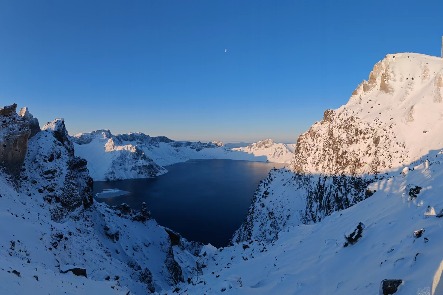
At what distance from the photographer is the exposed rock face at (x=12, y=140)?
4297 centimetres

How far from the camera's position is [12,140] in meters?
44.1

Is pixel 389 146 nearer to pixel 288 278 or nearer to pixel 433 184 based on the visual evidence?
pixel 433 184

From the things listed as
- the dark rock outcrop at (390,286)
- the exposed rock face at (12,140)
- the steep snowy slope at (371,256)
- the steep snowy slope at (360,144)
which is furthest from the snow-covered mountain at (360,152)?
the exposed rock face at (12,140)

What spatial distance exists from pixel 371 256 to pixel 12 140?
47111 mm

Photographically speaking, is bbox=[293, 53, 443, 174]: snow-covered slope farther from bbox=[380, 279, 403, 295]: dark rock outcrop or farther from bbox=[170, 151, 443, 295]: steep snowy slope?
bbox=[380, 279, 403, 295]: dark rock outcrop

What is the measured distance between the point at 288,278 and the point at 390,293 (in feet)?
28.1

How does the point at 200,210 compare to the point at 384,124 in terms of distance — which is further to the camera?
the point at 200,210

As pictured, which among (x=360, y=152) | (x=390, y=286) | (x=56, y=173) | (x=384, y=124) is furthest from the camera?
(x=360, y=152)

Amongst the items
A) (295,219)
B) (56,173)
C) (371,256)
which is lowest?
(295,219)

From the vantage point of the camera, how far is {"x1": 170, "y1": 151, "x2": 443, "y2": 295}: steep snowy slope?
10838 millimetres

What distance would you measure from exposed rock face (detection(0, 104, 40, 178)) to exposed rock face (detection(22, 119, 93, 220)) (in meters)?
2.34

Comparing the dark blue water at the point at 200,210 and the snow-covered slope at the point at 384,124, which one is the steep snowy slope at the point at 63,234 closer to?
the dark blue water at the point at 200,210

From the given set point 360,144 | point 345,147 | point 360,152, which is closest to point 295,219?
point 360,152

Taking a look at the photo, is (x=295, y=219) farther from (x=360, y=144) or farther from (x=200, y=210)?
(x=200, y=210)
